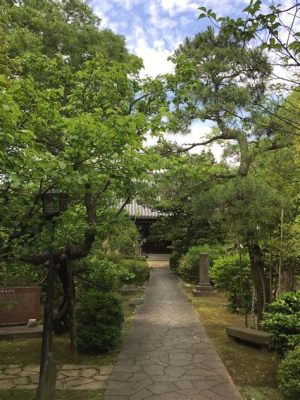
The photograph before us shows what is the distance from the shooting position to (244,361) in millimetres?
6539

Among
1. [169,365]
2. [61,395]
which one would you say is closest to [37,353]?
[61,395]

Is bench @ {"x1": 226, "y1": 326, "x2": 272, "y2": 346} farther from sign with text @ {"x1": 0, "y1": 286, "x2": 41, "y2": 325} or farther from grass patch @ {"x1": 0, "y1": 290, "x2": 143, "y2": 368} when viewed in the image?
sign with text @ {"x1": 0, "y1": 286, "x2": 41, "y2": 325}

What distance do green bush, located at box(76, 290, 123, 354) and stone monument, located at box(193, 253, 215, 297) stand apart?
24.4 feet

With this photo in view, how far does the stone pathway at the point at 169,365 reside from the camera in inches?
204

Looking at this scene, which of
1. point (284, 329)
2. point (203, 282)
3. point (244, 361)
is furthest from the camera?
point (203, 282)

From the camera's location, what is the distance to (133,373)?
6000 mm

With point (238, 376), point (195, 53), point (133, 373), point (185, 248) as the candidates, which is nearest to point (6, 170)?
point (133, 373)

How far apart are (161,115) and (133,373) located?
4211 millimetres

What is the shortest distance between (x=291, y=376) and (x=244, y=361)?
2119 mm

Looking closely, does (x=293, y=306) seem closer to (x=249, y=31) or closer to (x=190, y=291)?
(x=249, y=31)

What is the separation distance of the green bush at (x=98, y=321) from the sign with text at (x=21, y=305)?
7.19 feet

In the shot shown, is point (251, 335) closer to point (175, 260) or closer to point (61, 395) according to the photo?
point (61, 395)

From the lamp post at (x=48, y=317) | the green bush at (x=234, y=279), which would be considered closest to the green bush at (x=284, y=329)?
the lamp post at (x=48, y=317)

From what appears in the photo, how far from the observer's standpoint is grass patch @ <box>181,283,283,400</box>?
519cm
